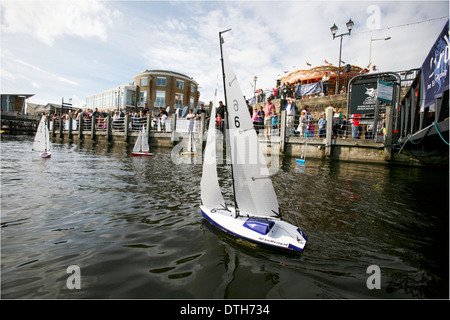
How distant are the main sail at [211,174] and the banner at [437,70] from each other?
5458mm

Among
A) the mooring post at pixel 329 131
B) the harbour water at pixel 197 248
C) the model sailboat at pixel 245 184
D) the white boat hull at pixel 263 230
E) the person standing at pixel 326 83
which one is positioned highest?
the person standing at pixel 326 83

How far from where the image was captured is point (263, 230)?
13.7ft

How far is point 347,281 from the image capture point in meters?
3.35

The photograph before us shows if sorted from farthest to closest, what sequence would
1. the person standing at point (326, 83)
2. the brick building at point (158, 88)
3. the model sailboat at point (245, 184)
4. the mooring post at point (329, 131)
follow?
1. the brick building at point (158, 88)
2. the person standing at point (326, 83)
3. the mooring post at point (329, 131)
4. the model sailboat at point (245, 184)

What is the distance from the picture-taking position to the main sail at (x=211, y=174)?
5.05 metres

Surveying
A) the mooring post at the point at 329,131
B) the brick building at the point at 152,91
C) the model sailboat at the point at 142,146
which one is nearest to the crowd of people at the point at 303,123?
the mooring post at the point at 329,131

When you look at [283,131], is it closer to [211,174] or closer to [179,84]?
[211,174]

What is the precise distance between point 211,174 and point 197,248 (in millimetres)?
1649

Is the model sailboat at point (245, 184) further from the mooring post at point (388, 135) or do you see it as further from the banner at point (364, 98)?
the banner at point (364, 98)

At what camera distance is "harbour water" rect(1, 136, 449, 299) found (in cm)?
316

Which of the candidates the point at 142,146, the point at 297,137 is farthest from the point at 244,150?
the point at 142,146
